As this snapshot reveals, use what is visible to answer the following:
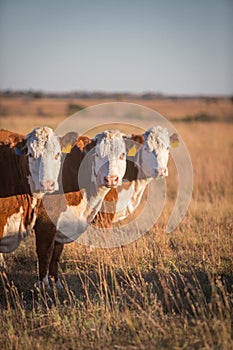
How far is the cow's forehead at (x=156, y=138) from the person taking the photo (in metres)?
7.65

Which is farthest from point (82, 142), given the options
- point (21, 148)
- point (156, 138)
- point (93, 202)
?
point (156, 138)

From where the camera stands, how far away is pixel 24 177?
5.77 m

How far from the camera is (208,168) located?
14.5 m

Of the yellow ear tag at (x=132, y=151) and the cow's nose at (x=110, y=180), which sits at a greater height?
the yellow ear tag at (x=132, y=151)

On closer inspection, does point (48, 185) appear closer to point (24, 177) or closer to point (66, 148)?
point (24, 177)

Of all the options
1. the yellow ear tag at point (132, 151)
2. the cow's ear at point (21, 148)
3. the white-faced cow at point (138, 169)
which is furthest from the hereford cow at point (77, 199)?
the yellow ear tag at point (132, 151)

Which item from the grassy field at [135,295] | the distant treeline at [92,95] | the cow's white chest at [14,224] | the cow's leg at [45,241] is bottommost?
the grassy field at [135,295]

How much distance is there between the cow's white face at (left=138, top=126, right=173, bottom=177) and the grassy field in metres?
1.02

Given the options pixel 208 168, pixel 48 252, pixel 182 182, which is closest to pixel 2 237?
pixel 48 252

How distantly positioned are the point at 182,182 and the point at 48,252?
7.53m

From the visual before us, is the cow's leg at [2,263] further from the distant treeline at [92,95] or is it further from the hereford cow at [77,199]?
the distant treeline at [92,95]

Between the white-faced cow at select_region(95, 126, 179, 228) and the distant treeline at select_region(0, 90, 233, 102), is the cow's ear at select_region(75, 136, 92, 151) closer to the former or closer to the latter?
the white-faced cow at select_region(95, 126, 179, 228)

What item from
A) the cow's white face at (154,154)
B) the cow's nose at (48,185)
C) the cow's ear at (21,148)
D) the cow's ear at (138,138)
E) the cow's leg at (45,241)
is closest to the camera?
the cow's nose at (48,185)

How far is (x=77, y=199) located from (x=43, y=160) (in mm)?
1098
